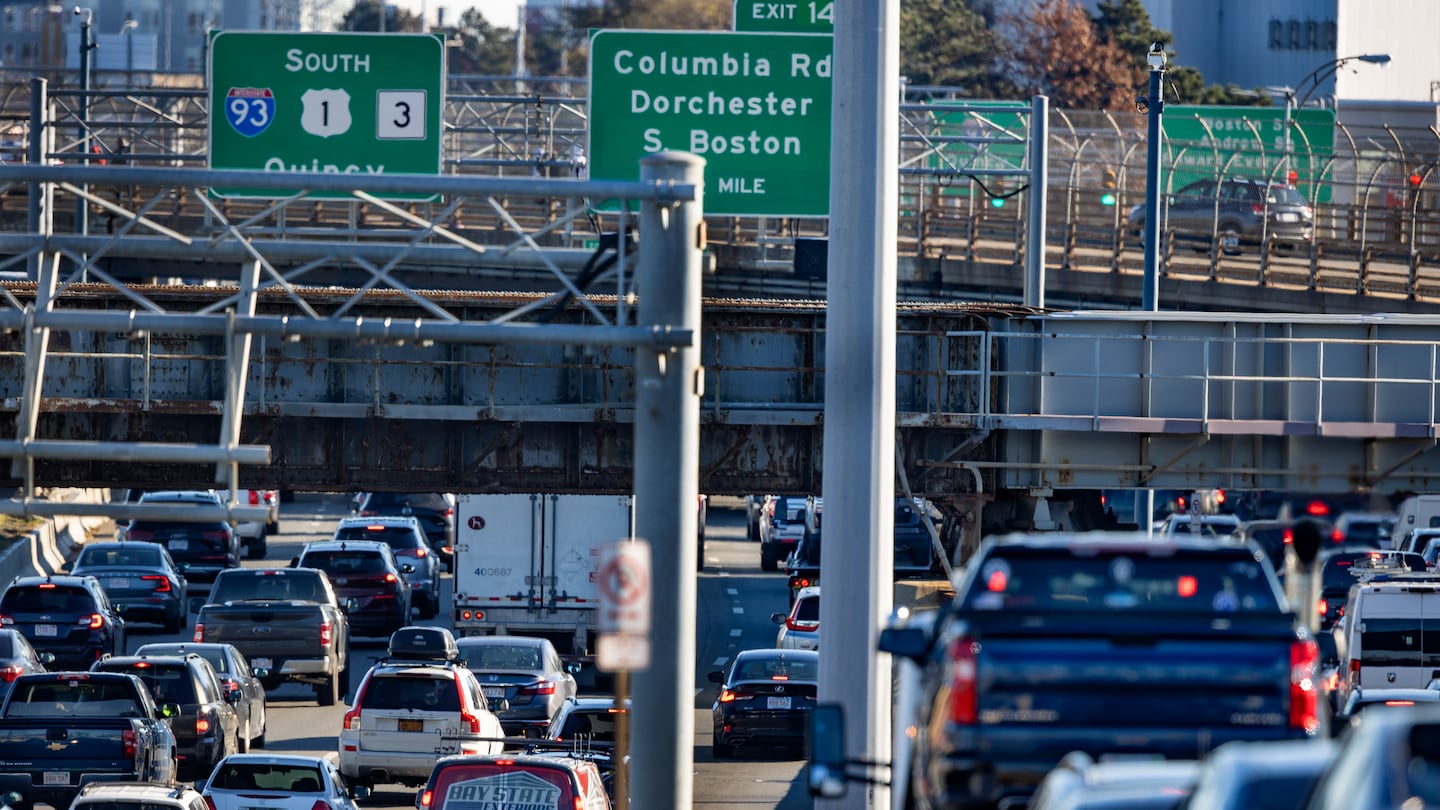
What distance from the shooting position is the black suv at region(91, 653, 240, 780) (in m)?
24.8

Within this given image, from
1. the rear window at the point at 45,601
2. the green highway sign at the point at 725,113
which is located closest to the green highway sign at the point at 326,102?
the green highway sign at the point at 725,113

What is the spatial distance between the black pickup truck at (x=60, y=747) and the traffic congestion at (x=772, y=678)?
0.02 metres

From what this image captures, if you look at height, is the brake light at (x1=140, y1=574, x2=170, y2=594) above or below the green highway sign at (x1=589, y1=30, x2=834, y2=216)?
below

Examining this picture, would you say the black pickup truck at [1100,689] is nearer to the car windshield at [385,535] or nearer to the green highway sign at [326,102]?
the green highway sign at [326,102]

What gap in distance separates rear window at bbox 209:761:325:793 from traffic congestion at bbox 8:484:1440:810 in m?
0.02

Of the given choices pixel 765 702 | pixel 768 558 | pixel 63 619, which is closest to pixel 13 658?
pixel 63 619

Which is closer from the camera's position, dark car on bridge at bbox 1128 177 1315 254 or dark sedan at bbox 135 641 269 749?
dark sedan at bbox 135 641 269 749

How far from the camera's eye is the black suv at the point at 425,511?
5156cm

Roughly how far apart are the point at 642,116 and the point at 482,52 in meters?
121

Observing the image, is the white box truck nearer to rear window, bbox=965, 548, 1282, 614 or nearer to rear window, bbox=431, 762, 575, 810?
rear window, bbox=431, 762, 575, 810

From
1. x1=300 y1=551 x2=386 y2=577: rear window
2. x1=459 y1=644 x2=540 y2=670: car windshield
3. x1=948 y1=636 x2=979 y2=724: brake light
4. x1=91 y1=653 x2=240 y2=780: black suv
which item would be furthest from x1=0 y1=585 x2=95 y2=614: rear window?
x1=948 y1=636 x2=979 y2=724: brake light

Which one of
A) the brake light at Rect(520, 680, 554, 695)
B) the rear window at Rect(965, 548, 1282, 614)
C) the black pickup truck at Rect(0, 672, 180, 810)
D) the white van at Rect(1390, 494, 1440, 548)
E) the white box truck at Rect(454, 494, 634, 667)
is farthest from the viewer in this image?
the white van at Rect(1390, 494, 1440, 548)

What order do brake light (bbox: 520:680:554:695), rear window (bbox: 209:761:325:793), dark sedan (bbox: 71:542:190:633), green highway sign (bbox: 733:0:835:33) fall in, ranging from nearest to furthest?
rear window (bbox: 209:761:325:793)
green highway sign (bbox: 733:0:835:33)
brake light (bbox: 520:680:554:695)
dark sedan (bbox: 71:542:190:633)

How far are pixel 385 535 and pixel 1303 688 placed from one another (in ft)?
111
